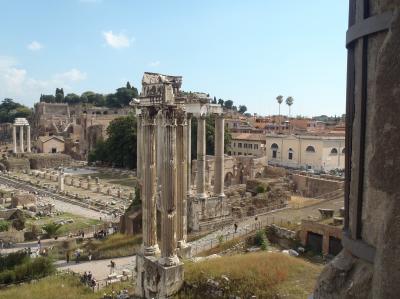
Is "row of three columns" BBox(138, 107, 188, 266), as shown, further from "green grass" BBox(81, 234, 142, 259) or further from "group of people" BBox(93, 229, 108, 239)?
"group of people" BBox(93, 229, 108, 239)

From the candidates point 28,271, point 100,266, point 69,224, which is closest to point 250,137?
point 69,224

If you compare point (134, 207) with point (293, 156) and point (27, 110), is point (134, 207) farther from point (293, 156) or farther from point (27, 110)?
point (27, 110)

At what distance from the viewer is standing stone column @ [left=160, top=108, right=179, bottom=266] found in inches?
473

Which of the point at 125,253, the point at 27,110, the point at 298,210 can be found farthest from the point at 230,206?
the point at 27,110

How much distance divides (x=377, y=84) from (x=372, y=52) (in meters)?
0.43

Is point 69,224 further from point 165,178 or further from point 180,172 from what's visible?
point 165,178

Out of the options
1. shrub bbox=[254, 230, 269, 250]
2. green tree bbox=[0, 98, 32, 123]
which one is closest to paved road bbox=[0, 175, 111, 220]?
shrub bbox=[254, 230, 269, 250]

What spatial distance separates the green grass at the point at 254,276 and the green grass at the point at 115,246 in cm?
673

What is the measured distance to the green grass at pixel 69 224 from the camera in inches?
1097

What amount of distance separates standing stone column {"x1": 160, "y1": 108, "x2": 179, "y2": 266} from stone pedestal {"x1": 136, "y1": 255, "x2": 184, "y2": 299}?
9.2 inches

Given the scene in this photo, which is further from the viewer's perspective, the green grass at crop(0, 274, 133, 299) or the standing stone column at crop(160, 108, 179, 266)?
the green grass at crop(0, 274, 133, 299)

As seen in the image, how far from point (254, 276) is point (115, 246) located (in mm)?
10182

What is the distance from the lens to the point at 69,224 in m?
29.5

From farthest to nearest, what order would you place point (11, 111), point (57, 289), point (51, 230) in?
point (11, 111) < point (51, 230) < point (57, 289)
